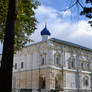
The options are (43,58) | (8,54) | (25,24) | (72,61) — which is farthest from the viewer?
(72,61)

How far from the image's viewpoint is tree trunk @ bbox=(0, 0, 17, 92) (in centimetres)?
563

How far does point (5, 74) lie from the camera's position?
571 centimetres

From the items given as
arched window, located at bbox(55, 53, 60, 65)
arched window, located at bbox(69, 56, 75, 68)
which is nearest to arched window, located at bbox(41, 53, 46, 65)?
arched window, located at bbox(55, 53, 60, 65)

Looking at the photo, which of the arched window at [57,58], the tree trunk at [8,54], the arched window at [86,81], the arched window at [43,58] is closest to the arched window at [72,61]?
the arched window at [57,58]

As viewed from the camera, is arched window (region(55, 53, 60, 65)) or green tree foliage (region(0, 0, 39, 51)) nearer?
green tree foliage (region(0, 0, 39, 51))

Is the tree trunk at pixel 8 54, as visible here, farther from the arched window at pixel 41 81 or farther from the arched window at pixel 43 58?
the arched window at pixel 41 81

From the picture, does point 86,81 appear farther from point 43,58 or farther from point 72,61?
point 43,58

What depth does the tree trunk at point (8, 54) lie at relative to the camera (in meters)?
5.63

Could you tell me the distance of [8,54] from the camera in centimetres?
590

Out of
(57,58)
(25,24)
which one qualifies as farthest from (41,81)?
(25,24)

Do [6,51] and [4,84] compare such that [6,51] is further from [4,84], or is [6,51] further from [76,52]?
[76,52]

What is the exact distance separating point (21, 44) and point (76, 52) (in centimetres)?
2064

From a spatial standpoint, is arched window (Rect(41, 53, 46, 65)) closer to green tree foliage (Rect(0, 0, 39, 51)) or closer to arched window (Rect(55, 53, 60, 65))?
arched window (Rect(55, 53, 60, 65))

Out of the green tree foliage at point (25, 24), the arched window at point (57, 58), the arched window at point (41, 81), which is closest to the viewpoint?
the green tree foliage at point (25, 24)
